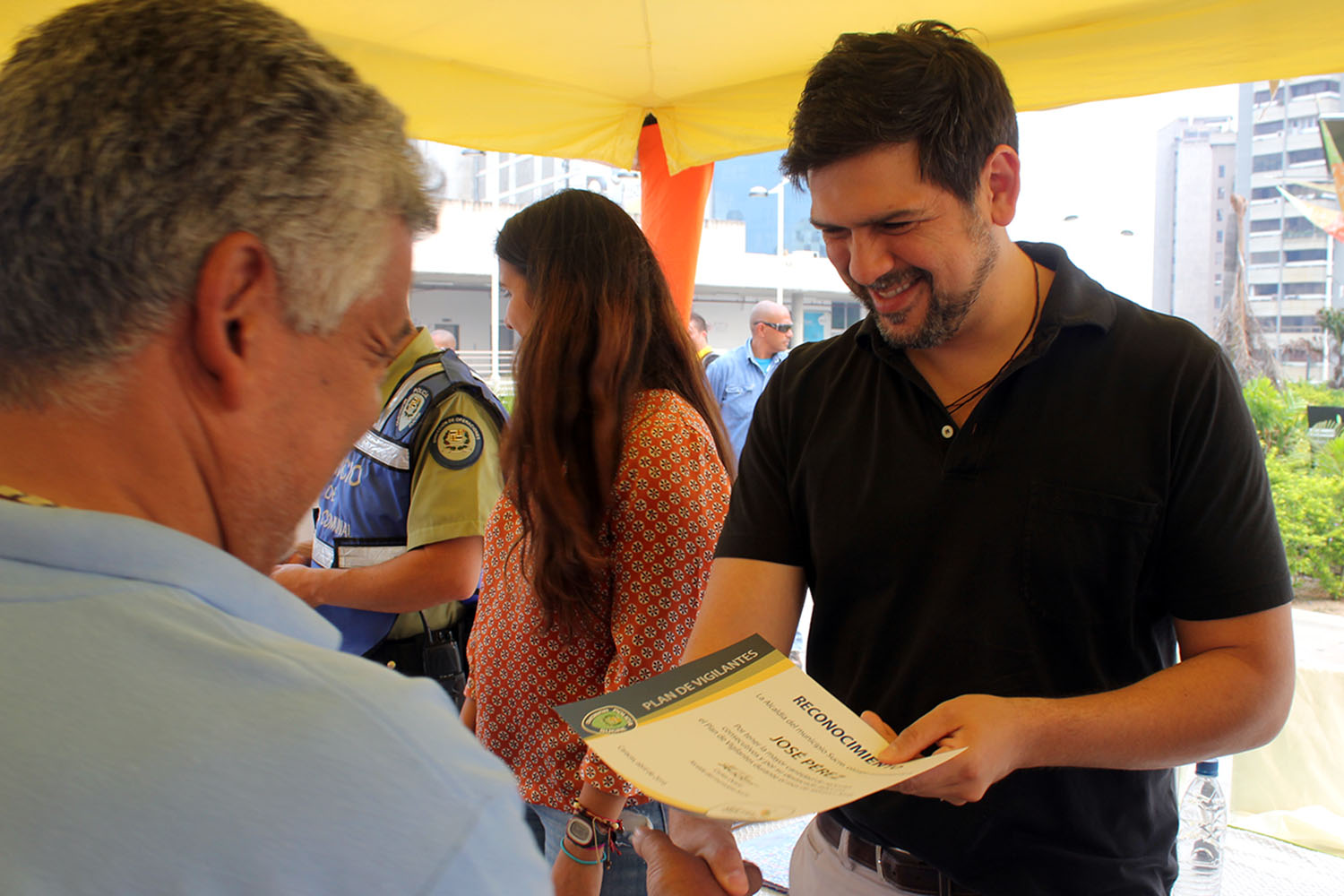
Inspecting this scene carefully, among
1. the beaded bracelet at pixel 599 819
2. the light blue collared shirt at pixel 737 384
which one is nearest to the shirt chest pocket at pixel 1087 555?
the beaded bracelet at pixel 599 819

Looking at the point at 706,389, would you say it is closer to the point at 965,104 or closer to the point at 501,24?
the point at 965,104

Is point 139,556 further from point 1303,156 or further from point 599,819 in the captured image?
point 1303,156

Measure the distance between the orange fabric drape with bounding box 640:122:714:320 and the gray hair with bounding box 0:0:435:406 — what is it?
3.05 meters

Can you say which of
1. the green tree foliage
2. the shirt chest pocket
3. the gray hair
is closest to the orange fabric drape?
the shirt chest pocket

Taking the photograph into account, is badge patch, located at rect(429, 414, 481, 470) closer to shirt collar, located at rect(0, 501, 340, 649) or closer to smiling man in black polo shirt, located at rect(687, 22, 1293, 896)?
smiling man in black polo shirt, located at rect(687, 22, 1293, 896)

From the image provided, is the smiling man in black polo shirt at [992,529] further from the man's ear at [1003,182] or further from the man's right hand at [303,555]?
the man's right hand at [303,555]

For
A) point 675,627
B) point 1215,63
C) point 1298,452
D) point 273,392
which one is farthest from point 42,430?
point 1298,452

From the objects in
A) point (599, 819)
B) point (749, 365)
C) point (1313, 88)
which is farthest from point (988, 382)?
point (749, 365)

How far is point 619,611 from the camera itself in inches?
63.1

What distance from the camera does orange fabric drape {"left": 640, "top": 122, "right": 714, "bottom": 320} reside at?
3660 mm

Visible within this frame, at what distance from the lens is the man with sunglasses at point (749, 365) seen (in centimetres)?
637

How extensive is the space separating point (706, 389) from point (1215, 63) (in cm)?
172

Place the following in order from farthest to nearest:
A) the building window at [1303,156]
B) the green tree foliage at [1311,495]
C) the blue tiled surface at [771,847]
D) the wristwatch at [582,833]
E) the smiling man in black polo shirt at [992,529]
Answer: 1. the green tree foliage at [1311,495]
2. the building window at [1303,156]
3. the blue tiled surface at [771,847]
4. the wristwatch at [582,833]
5. the smiling man in black polo shirt at [992,529]

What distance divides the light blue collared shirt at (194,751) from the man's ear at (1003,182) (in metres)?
1.21
